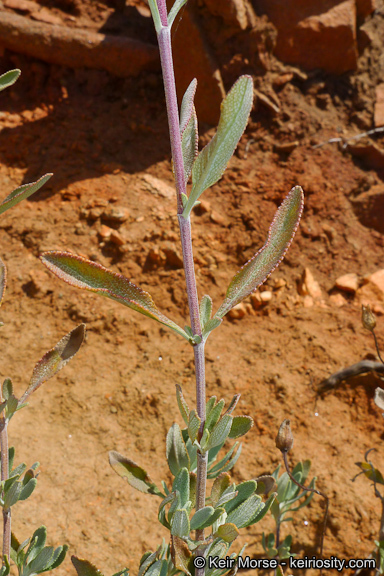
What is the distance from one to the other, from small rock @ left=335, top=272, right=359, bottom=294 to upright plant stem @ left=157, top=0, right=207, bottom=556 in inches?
76.0

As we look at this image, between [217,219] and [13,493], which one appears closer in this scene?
[13,493]

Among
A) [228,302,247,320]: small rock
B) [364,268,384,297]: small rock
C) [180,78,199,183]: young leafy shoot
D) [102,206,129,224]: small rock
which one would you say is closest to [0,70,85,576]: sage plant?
[180,78,199,183]: young leafy shoot

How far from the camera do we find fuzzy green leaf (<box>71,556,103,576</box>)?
47.6 inches

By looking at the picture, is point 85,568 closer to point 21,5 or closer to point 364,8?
point 21,5

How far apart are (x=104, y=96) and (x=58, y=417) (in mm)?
2418

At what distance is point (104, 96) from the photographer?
3494 mm

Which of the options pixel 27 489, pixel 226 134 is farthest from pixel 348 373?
pixel 226 134

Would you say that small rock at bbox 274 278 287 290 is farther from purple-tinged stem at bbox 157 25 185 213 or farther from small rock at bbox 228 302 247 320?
purple-tinged stem at bbox 157 25 185 213

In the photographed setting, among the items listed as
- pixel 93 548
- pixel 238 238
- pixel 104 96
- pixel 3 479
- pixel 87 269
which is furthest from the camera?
pixel 104 96

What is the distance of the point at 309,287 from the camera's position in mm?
2781

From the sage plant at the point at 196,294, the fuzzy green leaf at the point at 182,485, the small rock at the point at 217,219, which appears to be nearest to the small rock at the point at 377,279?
the small rock at the point at 217,219

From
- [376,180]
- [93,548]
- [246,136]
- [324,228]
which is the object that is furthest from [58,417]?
[376,180]

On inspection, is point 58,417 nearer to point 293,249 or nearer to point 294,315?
point 294,315

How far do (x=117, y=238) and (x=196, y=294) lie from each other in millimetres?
1850
